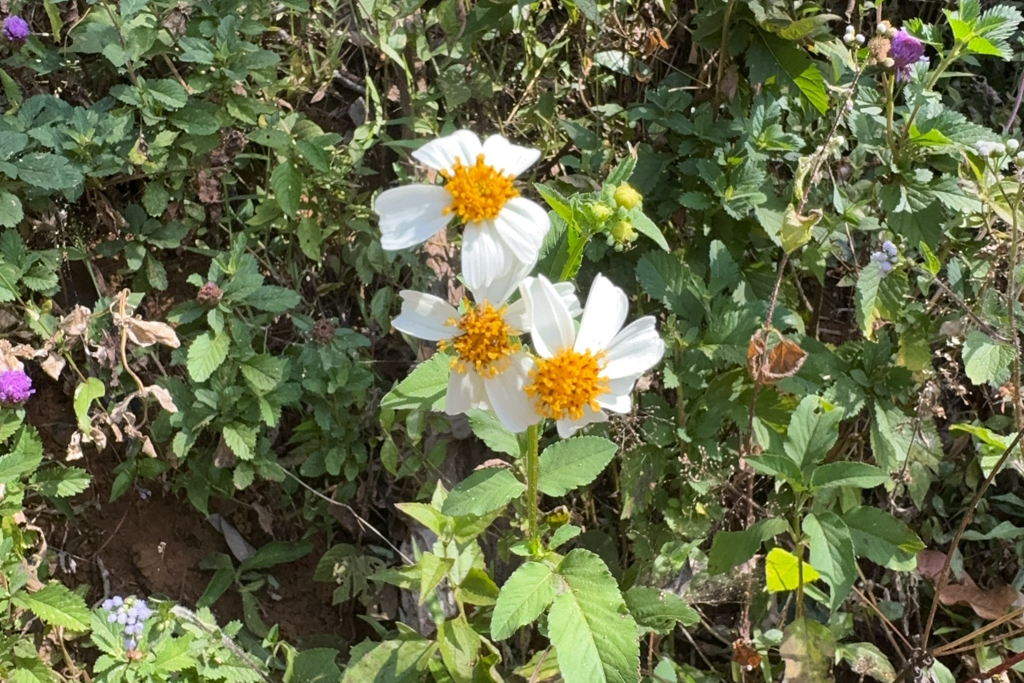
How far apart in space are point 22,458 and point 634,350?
1466 millimetres

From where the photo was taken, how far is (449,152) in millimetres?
1036

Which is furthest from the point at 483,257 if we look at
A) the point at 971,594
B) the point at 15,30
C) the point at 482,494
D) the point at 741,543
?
the point at 971,594

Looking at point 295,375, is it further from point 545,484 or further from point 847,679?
point 847,679

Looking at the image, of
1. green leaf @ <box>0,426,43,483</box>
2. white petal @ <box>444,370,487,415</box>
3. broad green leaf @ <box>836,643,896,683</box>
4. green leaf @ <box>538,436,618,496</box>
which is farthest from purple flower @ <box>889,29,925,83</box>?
green leaf @ <box>0,426,43,483</box>

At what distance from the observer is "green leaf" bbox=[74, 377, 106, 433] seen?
1.77 meters

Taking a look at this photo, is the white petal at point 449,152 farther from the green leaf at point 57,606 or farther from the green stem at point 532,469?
the green leaf at point 57,606

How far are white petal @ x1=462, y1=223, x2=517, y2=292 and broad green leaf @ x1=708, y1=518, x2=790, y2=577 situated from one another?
85cm

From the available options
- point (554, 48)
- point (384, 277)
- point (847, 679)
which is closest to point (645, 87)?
point (554, 48)

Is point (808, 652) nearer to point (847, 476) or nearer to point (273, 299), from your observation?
point (847, 476)

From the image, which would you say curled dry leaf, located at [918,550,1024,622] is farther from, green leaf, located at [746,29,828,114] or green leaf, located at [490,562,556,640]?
green leaf, located at [490,562,556,640]

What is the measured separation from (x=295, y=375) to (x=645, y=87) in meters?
1.25

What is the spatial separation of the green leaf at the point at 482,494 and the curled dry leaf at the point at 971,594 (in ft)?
4.54

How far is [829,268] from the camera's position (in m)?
2.17

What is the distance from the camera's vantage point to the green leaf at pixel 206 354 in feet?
5.79
